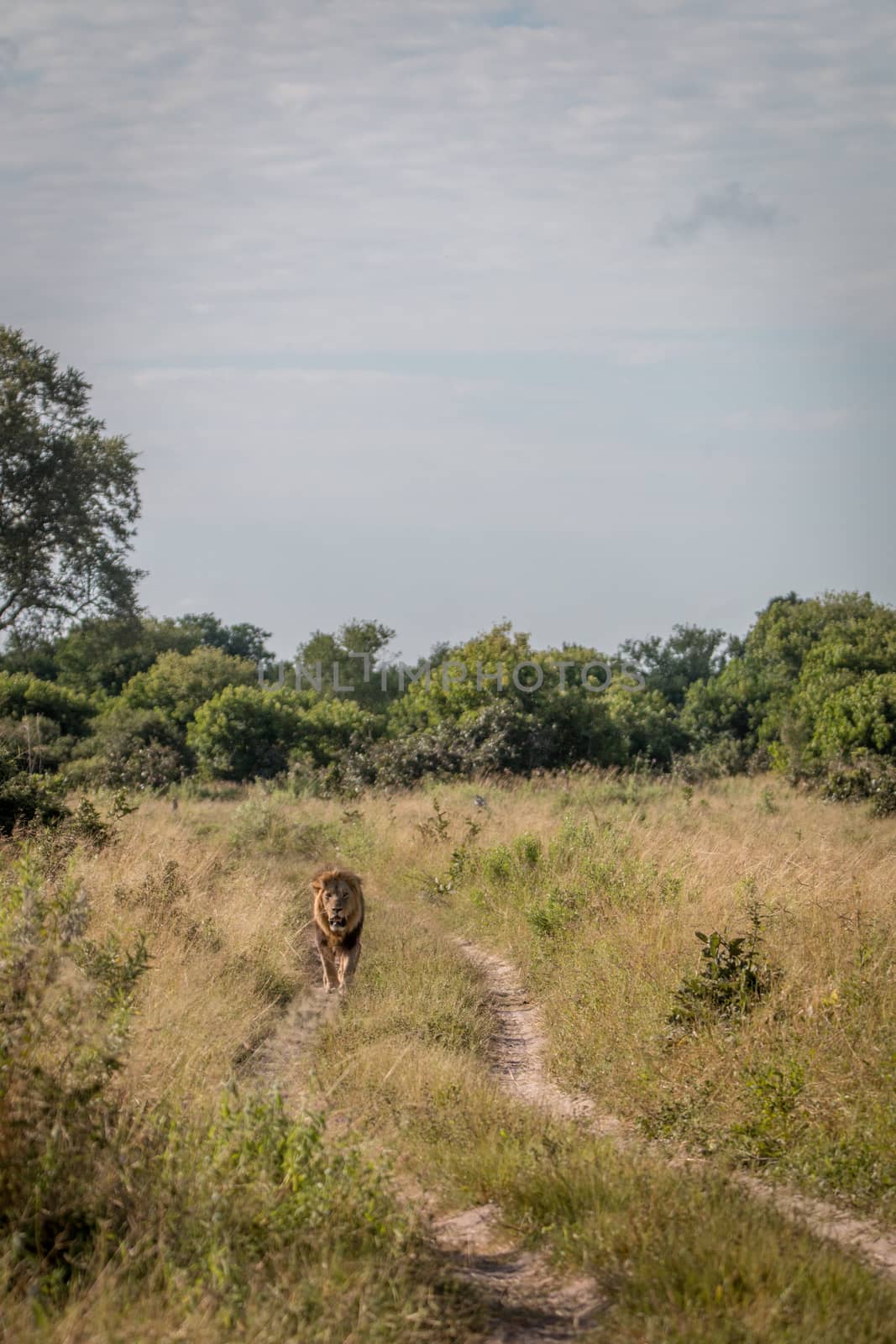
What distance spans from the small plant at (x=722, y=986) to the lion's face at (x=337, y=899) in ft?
10.0

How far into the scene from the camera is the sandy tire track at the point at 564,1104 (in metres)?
4.99

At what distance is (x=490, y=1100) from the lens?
6.67 meters

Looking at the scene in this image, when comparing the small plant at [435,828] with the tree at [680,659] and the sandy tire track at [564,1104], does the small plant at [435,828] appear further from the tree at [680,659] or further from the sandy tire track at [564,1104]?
the tree at [680,659]

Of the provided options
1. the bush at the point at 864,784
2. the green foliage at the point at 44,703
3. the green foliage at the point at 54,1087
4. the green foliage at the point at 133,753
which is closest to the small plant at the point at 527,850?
the bush at the point at 864,784

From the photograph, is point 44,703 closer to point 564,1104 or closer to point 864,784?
point 864,784

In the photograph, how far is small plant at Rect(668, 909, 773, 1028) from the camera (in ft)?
25.3

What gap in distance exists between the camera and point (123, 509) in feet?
88.8

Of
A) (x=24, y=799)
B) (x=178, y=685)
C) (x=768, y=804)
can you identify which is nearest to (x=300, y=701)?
(x=178, y=685)

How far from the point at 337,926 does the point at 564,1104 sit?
3173 millimetres

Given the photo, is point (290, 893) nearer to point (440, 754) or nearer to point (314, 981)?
point (314, 981)

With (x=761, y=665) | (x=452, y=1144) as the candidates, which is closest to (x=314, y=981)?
(x=452, y=1144)

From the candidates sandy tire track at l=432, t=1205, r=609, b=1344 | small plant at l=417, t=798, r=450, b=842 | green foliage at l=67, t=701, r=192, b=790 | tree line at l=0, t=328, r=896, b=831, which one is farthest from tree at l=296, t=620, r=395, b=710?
sandy tire track at l=432, t=1205, r=609, b=1344

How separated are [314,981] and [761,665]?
37520 millimetres

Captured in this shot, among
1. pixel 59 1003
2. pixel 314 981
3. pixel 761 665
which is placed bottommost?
pixel 314 981
